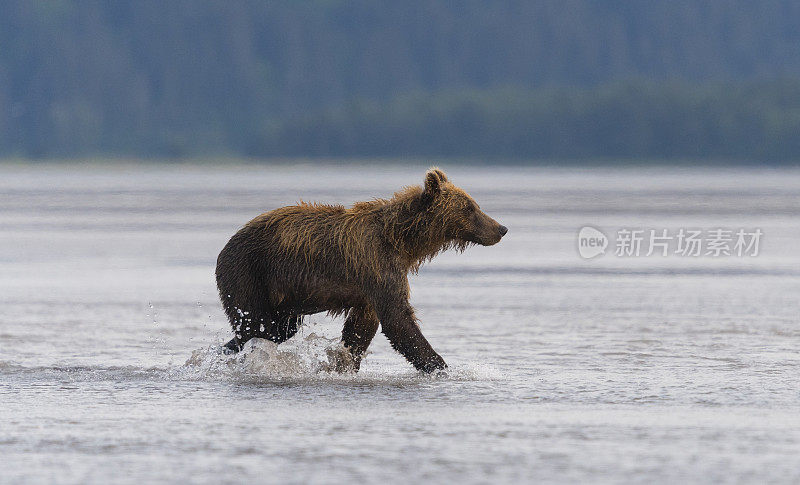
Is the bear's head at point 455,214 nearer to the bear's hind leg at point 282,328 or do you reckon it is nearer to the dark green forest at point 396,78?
the bear's hind leg at point 282,328

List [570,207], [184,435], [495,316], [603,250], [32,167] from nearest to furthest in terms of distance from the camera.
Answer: [184,435] < [495,316] < [603,250] < [570,207] < [32,167]

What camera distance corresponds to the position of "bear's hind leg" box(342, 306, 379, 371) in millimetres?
10352

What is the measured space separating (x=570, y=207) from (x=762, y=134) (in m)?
103

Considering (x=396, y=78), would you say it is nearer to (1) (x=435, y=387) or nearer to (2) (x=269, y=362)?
(2) (x=269, y=362)

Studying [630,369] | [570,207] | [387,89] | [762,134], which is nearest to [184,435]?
[630,369]

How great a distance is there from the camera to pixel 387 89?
180 m

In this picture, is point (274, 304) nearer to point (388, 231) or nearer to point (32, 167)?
point (388, 231)

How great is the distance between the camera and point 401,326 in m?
9.94

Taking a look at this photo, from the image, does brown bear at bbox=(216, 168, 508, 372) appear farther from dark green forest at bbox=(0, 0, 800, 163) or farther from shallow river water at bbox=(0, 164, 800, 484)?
dark green forest at bbox=(0, 0, 800, 163)

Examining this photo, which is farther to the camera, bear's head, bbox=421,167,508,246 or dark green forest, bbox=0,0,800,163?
dark green forest, bbox=0,0,800,163

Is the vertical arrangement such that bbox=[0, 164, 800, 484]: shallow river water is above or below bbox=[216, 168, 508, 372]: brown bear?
below

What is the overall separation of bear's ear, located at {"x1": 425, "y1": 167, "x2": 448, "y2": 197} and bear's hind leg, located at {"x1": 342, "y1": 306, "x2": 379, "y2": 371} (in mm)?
949

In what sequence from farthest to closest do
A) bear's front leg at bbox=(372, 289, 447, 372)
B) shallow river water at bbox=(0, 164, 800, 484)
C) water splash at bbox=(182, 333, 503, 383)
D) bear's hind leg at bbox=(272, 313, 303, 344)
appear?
bear's hind leg at bbox=(272, 313, 303, 344) → water splash at bbox=(182, 333, 503, 383) → bear's front leg at bbox=(372, 289, 447, 372) → shallow river water at bbox=(0, 164, 800, 484)

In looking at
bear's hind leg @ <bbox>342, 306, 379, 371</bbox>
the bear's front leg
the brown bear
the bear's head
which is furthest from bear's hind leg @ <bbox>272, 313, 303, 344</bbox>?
the bear's head
